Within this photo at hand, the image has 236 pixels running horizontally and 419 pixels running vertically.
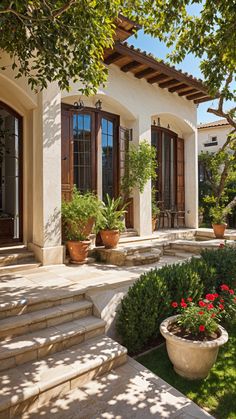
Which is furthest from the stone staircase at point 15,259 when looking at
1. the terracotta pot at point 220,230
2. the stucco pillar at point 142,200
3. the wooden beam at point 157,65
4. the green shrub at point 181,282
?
the terracotta pot at point 220,230

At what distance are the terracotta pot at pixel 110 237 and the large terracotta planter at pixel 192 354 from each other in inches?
129

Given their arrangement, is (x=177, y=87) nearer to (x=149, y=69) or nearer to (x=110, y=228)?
(x=149, y=69)

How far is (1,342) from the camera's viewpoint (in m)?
3.37

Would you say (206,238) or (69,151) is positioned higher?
(69,151)

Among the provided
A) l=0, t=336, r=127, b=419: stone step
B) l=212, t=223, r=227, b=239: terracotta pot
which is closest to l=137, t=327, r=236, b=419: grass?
l=0, t=336, r=127, b=419: stone step

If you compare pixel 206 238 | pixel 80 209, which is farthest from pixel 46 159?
pixel 206 238

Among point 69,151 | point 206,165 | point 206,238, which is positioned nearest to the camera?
point 69,151

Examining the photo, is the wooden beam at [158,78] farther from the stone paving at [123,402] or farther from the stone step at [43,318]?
the stone paving at [123,402]

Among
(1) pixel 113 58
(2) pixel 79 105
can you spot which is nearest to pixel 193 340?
(2) pixel 79 105

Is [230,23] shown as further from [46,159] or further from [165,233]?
[165,233]

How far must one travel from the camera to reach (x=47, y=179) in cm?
579

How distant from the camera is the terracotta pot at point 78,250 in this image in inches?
239

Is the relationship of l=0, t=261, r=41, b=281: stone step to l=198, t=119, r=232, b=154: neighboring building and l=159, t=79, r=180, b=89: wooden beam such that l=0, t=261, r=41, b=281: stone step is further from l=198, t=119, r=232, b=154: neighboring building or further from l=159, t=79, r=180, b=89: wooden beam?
l=198, t=119, r=232, b=154: neighboring building

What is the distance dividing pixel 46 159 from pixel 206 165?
9825 mm
